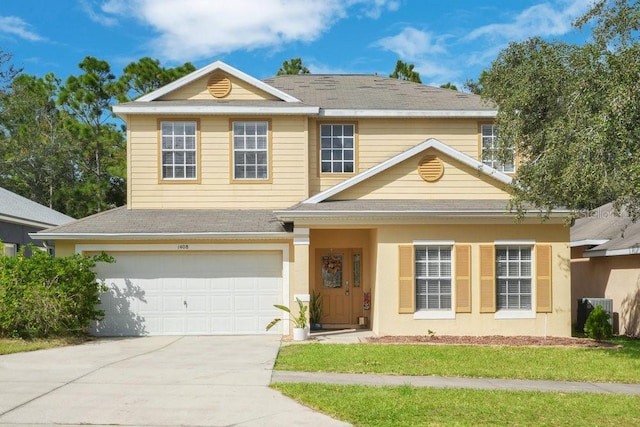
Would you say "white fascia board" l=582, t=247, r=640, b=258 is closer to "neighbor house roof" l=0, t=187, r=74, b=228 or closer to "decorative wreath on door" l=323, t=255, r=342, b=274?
"decorative wreath on door" l=323, t=255, r=342, b=274

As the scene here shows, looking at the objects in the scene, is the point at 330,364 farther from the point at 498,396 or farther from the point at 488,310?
the point at 488,310

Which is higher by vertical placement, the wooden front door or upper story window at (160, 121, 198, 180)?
upper story window at (160, 121, 198, 180)

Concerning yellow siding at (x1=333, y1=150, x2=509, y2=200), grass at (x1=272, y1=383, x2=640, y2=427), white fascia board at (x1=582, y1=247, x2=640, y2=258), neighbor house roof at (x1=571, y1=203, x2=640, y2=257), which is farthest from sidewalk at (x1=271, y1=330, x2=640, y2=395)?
white fascia board at (x1=582, y1=247, x2=640, y2=258)

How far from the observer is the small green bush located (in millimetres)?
16062

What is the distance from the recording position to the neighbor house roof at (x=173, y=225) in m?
16.3

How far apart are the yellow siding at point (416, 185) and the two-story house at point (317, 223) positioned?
0.10ft

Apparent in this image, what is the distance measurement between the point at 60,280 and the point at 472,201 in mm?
10113

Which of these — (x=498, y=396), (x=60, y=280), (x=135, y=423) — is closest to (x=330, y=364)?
(x=498, y=396)

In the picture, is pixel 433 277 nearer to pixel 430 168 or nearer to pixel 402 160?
pixel 430 168

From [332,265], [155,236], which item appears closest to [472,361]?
[332,265]

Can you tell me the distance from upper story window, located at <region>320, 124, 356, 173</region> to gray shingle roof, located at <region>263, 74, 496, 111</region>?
2.05ft

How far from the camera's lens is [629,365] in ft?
40.6

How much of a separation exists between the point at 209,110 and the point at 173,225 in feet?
11.3

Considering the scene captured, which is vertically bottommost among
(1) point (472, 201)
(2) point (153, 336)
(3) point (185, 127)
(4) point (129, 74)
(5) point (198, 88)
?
(2) point (153, 336)
